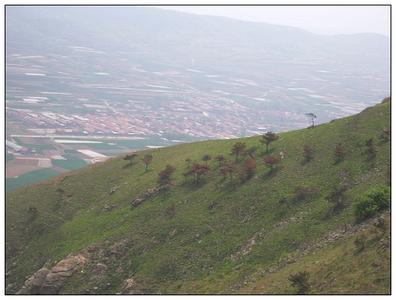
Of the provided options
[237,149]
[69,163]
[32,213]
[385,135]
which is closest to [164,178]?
Result: [237,149]

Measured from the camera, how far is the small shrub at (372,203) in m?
38.0

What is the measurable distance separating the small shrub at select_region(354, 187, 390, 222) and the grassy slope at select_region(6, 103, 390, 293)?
5.96ft

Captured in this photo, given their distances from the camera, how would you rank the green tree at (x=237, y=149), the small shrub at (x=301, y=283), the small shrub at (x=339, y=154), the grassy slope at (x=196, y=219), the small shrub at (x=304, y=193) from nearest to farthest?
the small shrub at (x=301, y=283)
the grassy slope at (x=196, y=219)
the small shrub at (x=304, y=193)
the small shrub at (x=339, y=154)
the green tree at (x=237, y=149)

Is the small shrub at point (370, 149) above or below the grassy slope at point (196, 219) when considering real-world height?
above

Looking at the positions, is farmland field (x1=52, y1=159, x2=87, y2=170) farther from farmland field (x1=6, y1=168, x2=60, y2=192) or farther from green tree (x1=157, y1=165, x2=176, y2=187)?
green tree (x1=157, y1=165, x2=176, y2=187)

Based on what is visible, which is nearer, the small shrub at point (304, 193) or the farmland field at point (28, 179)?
the small shrub at point (304, 193)

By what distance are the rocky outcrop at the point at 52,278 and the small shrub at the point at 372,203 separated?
A: 1097 inches

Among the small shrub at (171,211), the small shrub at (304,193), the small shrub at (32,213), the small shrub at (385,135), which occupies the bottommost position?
the small shrub at (32,213)

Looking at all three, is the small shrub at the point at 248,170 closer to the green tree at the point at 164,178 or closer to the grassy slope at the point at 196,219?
the grassy slope at the point at 196,219

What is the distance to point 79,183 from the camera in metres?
67.3

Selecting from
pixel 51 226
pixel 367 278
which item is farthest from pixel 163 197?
pixel 367 278

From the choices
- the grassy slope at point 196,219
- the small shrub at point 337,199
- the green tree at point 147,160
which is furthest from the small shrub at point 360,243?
the green tree at point 147,160

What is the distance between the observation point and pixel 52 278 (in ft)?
147

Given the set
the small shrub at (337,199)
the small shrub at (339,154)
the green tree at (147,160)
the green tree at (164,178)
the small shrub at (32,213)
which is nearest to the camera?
the small shrub at (337,199)
